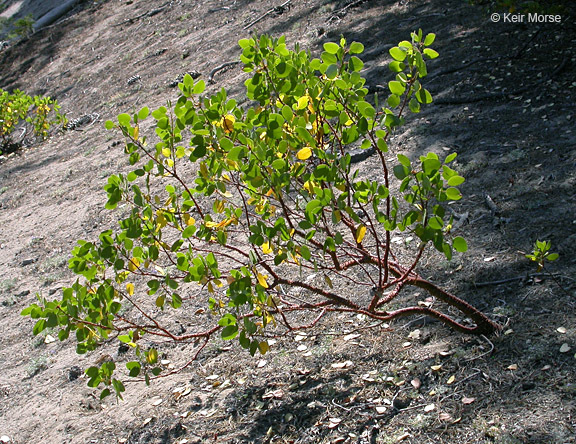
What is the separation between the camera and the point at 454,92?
5133 millimetres

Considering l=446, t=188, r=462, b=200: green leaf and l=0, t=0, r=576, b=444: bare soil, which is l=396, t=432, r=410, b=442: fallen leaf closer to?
l=0, t=0, r=576, b=444: bare soil

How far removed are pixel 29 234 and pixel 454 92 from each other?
4.37 m

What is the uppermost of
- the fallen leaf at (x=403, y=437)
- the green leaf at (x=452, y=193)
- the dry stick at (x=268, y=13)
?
the green leaf at (x=452, y=193)

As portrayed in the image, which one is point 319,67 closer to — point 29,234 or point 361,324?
point 361,324

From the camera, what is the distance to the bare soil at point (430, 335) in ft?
7.36

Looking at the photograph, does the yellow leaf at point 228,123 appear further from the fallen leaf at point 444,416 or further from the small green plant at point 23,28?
the small green plant at point 23,28

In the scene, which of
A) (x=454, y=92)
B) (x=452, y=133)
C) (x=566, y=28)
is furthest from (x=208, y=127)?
(x=566, y=28)

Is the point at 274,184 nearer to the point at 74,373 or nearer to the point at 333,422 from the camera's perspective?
the point at 333,422

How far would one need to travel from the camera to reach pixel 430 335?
267 centimetres

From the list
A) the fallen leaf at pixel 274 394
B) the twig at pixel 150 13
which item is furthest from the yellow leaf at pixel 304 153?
the twig at pixel 150 13

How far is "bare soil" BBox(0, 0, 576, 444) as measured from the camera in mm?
2244

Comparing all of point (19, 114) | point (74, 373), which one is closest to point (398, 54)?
point (74, 373)

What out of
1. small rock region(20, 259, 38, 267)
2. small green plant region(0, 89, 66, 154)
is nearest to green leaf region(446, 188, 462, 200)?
small rock region(20, 259, 38, 267)

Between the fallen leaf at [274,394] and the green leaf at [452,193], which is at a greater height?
the green leaf at [452,193]
